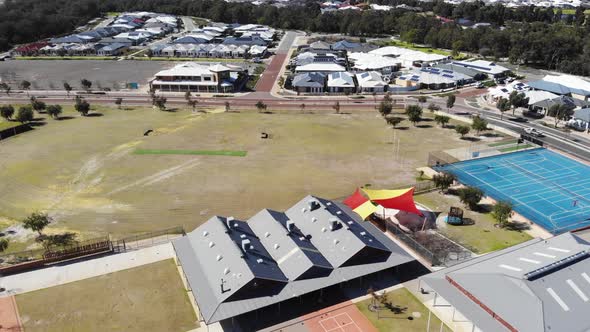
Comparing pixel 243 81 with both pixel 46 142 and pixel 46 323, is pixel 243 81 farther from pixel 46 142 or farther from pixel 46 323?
pixel 46 323

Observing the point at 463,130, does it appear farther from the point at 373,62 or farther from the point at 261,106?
the point at 373,62

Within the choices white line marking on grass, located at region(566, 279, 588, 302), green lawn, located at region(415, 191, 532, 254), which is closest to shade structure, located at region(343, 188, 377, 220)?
green lawn, located at region(415, 191, 532, 254)

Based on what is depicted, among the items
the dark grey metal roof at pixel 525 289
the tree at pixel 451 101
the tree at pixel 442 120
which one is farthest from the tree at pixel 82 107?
the dark grey metal roof at pixel 525 289

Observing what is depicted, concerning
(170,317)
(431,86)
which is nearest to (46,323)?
(170,317)

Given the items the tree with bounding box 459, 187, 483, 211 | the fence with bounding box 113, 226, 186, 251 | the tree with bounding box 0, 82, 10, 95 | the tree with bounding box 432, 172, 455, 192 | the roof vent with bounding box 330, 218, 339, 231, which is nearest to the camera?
the roof vent with bounding box 330, 218, 339, 231

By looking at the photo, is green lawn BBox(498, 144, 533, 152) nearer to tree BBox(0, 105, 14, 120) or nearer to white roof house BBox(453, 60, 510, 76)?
white roof house BBox(453, 60, 510, 76)
